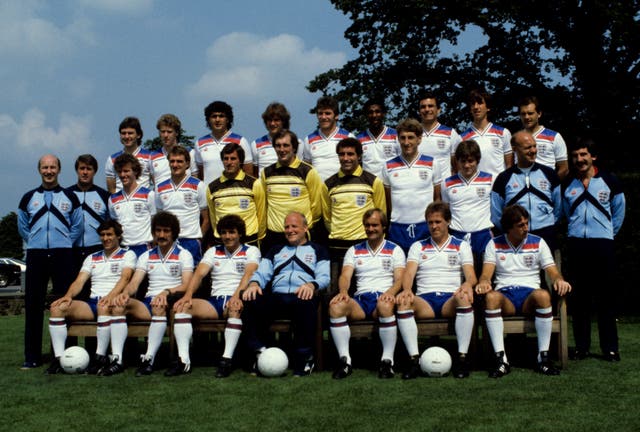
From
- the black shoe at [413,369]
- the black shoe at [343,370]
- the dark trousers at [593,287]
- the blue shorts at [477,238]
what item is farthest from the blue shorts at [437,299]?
the dark trousers at [593,287]

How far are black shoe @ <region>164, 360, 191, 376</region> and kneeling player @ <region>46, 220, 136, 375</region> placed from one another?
558 mm

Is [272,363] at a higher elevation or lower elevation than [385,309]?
lower

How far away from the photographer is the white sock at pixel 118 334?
22.1 ft

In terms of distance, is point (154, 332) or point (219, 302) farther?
point (219, 302)

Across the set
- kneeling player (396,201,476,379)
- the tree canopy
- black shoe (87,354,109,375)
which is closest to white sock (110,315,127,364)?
black shoe (87,354,109,375)

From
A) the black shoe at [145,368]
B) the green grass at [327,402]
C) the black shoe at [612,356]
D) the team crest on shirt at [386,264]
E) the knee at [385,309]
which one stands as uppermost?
the team crest on shirt at [386,264]

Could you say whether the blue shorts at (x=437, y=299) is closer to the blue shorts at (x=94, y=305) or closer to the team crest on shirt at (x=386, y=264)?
the team crest on shirt at (x=386, y=264)

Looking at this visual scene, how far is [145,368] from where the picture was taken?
260 inches

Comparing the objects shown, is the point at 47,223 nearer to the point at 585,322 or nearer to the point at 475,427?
the point at 475,427

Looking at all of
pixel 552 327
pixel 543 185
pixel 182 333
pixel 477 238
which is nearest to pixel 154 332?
pixel 182 333

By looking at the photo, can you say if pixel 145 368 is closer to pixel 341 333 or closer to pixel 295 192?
pixel 341 333

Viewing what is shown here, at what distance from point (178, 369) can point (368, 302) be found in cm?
181

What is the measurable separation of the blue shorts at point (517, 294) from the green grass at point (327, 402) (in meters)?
0.58

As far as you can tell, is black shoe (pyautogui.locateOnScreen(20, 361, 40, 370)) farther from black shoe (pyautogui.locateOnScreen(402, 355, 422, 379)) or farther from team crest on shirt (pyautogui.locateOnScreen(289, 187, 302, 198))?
black shoe (pyautogui.locateOnScreen(402, 355, 422, 379))
